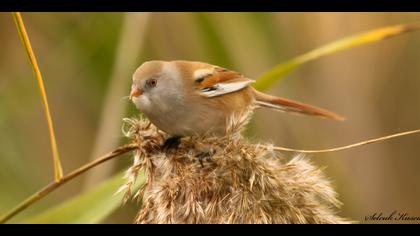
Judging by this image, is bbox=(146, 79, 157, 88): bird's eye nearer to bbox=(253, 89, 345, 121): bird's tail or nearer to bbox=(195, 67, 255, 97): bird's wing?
bbox=(195, 67, 255, 97): bird's wing

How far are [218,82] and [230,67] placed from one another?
43cm

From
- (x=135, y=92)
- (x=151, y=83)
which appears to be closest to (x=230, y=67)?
(x=151, y=83)

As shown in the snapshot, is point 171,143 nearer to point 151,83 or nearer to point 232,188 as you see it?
point 232,188

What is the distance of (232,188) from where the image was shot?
250 cm

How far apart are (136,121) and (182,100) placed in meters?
0.72

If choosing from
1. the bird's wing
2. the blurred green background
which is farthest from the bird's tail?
the blurred green background

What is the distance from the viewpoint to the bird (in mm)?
3301

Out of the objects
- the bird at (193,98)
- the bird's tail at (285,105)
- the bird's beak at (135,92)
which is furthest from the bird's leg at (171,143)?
the bird's tail at (285,105)

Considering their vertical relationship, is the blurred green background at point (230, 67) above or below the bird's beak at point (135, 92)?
below

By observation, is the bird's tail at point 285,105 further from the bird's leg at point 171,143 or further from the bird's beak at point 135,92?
the bird's leg at point 171,143

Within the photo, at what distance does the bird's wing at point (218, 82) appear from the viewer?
3.67 m

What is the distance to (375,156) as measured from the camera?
17.4 ft

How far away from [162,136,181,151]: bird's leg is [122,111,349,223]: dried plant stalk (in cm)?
9
